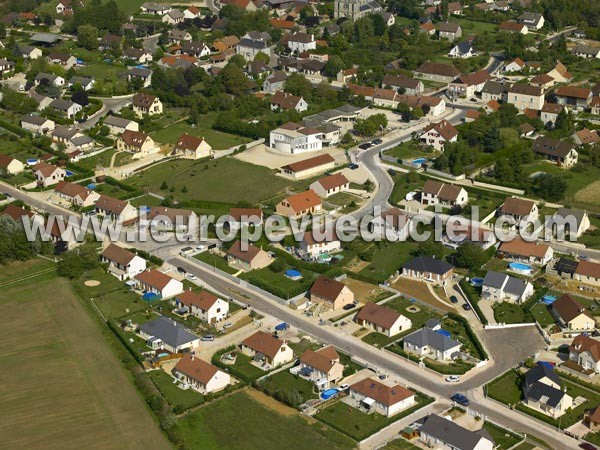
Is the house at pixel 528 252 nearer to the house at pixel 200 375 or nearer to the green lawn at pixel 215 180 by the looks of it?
the green lawn at pixel 215 180

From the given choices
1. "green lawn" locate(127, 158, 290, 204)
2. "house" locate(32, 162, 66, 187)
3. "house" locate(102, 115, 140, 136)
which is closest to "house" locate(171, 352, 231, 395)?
"green lawn" locate(127, 158, 290, 204)

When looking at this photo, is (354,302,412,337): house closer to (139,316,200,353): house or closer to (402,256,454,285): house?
(402,256,454,285): house

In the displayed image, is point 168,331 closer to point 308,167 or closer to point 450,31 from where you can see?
point 308,167

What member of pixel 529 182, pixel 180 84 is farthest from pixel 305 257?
pixel 180 84

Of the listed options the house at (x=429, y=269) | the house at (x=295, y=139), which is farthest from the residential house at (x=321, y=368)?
the house at (x=295, y=139)

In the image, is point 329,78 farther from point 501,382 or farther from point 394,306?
point 501,382

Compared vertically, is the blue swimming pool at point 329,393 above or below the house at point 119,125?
below

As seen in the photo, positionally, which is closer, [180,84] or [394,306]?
[394,306]
